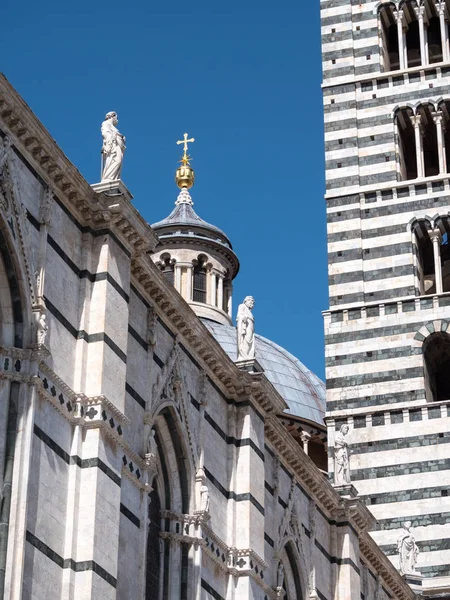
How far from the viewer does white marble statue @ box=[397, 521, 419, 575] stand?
1187 inches

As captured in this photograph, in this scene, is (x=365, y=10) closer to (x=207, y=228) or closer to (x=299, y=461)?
(x=207, y=228)

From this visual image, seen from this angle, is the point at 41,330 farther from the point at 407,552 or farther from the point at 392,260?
the point at 392,260

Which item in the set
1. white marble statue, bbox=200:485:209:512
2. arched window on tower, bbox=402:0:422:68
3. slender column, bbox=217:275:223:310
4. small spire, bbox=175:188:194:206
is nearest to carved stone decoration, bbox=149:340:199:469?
white marble statue, bbox=200:485:209:512

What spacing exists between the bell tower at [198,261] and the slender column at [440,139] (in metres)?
8.51

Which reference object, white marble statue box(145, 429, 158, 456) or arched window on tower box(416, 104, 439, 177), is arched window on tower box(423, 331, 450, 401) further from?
white marble statue box(145, 429, 158, 456)

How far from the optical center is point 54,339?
686 inches

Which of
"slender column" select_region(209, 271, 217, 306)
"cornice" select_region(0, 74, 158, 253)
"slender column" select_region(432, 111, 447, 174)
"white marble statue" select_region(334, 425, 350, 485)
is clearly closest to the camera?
"cornice" select_region(0, 74, 158, 253)

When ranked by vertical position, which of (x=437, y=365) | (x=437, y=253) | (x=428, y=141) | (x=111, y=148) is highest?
(x=428, y=141)

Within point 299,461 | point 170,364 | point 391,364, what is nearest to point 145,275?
point 170,364

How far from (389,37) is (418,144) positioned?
12.4ft

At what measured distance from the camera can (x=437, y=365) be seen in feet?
115

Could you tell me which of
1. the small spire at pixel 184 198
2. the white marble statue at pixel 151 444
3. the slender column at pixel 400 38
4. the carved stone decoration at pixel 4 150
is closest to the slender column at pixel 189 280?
the small spire at pixel 184 198

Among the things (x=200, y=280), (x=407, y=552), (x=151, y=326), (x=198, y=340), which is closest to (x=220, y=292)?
(x=200, y=280)

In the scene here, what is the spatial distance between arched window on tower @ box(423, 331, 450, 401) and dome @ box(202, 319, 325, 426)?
6284 millimetres
